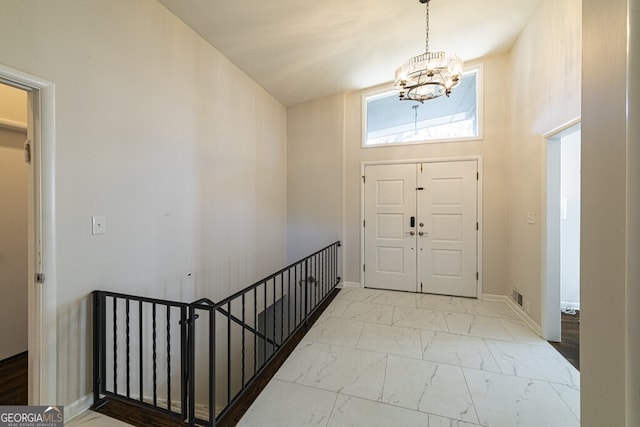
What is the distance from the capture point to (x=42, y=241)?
1.57 metres

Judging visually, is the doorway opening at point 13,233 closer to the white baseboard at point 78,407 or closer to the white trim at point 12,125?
the white trim at point 12,125

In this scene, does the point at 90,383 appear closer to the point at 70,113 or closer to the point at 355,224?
the point at 70,113

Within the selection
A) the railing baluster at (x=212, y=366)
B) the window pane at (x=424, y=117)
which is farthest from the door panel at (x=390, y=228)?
the railing baluster at (x=212, y=366)

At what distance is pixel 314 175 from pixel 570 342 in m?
3.82

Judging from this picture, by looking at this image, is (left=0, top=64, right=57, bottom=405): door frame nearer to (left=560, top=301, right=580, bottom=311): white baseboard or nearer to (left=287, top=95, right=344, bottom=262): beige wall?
(left=287, top=95, right=344, bottom=262): beige wall

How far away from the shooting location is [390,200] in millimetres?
4230

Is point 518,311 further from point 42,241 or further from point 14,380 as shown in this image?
→ point 14,380

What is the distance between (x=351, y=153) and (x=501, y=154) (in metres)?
2.18

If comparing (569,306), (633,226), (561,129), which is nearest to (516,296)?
(569,306)

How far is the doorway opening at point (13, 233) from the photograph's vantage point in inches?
91.6

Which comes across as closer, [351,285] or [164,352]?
[164,352]

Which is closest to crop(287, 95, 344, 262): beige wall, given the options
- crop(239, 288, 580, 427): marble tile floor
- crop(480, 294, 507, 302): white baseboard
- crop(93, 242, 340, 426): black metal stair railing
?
crop(239, 288, 580, 427): marble tile floor

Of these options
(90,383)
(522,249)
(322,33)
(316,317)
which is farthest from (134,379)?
(522,249)

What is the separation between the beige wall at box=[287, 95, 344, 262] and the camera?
4.43 metres
